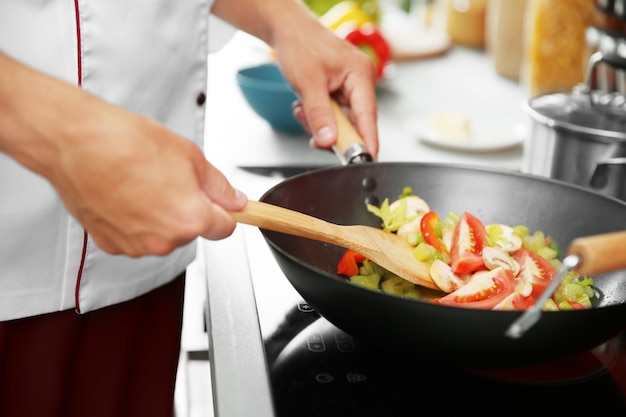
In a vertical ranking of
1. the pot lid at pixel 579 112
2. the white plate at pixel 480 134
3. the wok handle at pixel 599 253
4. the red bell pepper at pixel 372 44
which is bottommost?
the white plate at pixel 480 134

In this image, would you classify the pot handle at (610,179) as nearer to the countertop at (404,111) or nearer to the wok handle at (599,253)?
the countertop at (404,111)

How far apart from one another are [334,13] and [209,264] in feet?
4.18

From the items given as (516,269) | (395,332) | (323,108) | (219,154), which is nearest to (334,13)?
(219,154)

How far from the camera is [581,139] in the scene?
3.43 ft

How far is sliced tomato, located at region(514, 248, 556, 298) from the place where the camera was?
79 cm

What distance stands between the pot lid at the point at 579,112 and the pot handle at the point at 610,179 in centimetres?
5

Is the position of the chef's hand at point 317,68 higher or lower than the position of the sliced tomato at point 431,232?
higher

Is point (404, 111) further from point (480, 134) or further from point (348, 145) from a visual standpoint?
point (348, 145)

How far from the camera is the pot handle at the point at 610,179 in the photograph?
101 centimetres

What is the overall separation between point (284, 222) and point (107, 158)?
0.19 meters

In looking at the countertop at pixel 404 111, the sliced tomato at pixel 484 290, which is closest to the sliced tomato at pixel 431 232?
the sliced tomato at pixel 484 290

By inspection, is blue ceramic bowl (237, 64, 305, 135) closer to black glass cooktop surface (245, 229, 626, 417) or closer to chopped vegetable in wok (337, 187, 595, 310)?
chopped vegetable in wok (337, 187, 595, 310)

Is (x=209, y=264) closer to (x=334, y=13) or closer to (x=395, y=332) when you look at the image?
(x=395, y=332)

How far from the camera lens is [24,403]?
2.98ft
